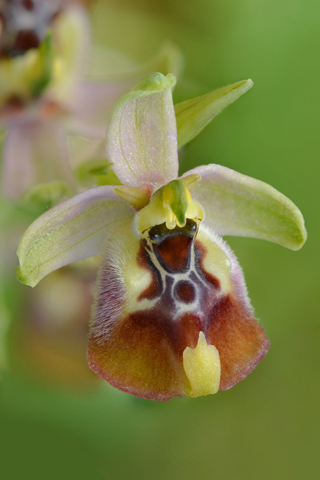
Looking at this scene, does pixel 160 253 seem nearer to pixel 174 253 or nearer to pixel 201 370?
pixel 174 253

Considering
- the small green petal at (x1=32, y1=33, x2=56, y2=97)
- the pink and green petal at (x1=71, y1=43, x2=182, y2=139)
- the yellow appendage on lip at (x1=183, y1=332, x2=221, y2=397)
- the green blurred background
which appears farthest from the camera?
the green blurred background

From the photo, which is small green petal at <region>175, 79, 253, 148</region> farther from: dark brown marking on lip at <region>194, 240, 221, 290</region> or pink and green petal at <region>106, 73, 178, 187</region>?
dark brown marking on lip at <region>194, 240, 221, 290</region>

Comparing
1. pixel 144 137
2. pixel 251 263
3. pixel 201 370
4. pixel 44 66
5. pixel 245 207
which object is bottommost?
pixel 201 370

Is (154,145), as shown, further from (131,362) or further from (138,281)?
(131,362)

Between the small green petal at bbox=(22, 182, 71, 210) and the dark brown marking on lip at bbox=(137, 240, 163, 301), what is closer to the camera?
the dark brown marking on lip at bbox=(137, 240, 163, 301)

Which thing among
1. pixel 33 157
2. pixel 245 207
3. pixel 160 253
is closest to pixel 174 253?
pixel 160 253

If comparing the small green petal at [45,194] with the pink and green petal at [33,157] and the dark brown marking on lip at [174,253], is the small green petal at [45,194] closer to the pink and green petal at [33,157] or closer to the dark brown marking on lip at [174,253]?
the pink and green petal at [33,157]

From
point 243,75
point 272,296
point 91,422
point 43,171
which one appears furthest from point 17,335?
point 243,75

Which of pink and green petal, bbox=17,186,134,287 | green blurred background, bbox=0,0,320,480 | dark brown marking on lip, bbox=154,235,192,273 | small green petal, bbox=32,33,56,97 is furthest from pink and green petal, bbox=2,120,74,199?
green blurred background, bbox=0,0,320,480
